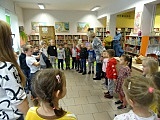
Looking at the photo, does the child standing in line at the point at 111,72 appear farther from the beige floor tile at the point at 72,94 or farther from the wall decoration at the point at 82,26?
the wall decoration at the point at 82,26

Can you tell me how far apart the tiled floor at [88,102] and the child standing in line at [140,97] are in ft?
5.17

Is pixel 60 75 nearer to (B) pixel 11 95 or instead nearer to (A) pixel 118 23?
(B) pixel 11 95

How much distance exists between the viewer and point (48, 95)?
35.4 inches

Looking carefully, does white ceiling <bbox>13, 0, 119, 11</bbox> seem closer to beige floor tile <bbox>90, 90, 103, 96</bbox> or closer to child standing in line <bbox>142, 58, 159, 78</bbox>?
beige floor tile <bbox>90, 90, 103, 96</bbox>

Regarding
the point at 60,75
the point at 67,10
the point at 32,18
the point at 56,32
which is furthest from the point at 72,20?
the point at 60,75

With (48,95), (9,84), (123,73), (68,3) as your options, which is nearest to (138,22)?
(123,73)

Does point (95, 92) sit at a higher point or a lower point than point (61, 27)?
lower

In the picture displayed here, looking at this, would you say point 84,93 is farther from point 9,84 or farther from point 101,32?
point 101,32

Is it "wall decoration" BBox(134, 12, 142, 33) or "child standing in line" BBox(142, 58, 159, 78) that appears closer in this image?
"child standing in line" BBox(142, 58, 159, 78)

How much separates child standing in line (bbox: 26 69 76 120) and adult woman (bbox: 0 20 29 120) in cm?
10

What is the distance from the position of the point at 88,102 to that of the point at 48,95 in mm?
2375

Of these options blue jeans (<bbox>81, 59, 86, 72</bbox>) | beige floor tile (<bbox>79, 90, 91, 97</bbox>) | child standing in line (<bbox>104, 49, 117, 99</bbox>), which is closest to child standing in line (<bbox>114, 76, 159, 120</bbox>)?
child standing in line (<bbox>104, 49, 117, 99</bbox>)

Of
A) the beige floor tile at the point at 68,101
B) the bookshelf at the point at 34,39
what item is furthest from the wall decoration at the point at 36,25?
the beige floor tile at the point at 68,101

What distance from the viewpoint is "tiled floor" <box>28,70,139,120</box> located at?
2.64m
